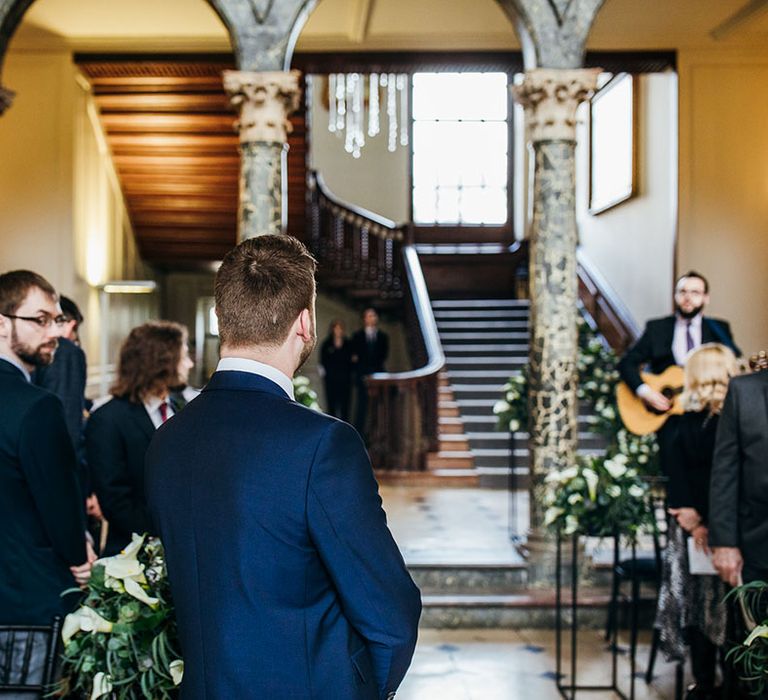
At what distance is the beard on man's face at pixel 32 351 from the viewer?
9.62 ft

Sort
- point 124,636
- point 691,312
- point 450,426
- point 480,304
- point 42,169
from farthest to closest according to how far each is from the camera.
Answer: point 480,304, point 450,426, point 42,169, point 691,312, point 124,636

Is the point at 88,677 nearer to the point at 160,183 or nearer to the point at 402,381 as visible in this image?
the point at 402,381

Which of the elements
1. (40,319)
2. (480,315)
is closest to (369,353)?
(480,315)

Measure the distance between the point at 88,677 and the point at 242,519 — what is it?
3.14ft

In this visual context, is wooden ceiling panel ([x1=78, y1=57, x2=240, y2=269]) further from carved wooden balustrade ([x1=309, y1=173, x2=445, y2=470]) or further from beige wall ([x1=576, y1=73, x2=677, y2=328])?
beige wall ([x1=576, y1=73, x2=677, y2=328])

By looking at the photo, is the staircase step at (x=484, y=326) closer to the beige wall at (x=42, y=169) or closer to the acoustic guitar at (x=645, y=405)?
the beige wall at (x=42, y=169)

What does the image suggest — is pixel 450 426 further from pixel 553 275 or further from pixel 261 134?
pixel 261 134

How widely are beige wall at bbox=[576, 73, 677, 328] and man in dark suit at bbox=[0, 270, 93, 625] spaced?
7447 mm

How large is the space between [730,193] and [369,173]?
857 centimetres

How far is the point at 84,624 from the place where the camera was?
241 centimetres

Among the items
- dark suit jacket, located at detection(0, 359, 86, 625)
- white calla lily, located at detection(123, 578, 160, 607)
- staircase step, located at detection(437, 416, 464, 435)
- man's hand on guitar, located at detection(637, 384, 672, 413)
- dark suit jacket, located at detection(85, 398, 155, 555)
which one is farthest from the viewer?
staircase step, located at detection(437, 416, 464, 435)

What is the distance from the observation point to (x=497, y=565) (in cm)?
659

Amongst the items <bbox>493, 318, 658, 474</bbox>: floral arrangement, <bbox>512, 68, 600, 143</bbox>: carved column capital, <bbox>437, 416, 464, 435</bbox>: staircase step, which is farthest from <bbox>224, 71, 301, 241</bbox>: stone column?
<bbox>437, 416, 464, 435</bbox>: staircase step

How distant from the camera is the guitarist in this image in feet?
21.0
